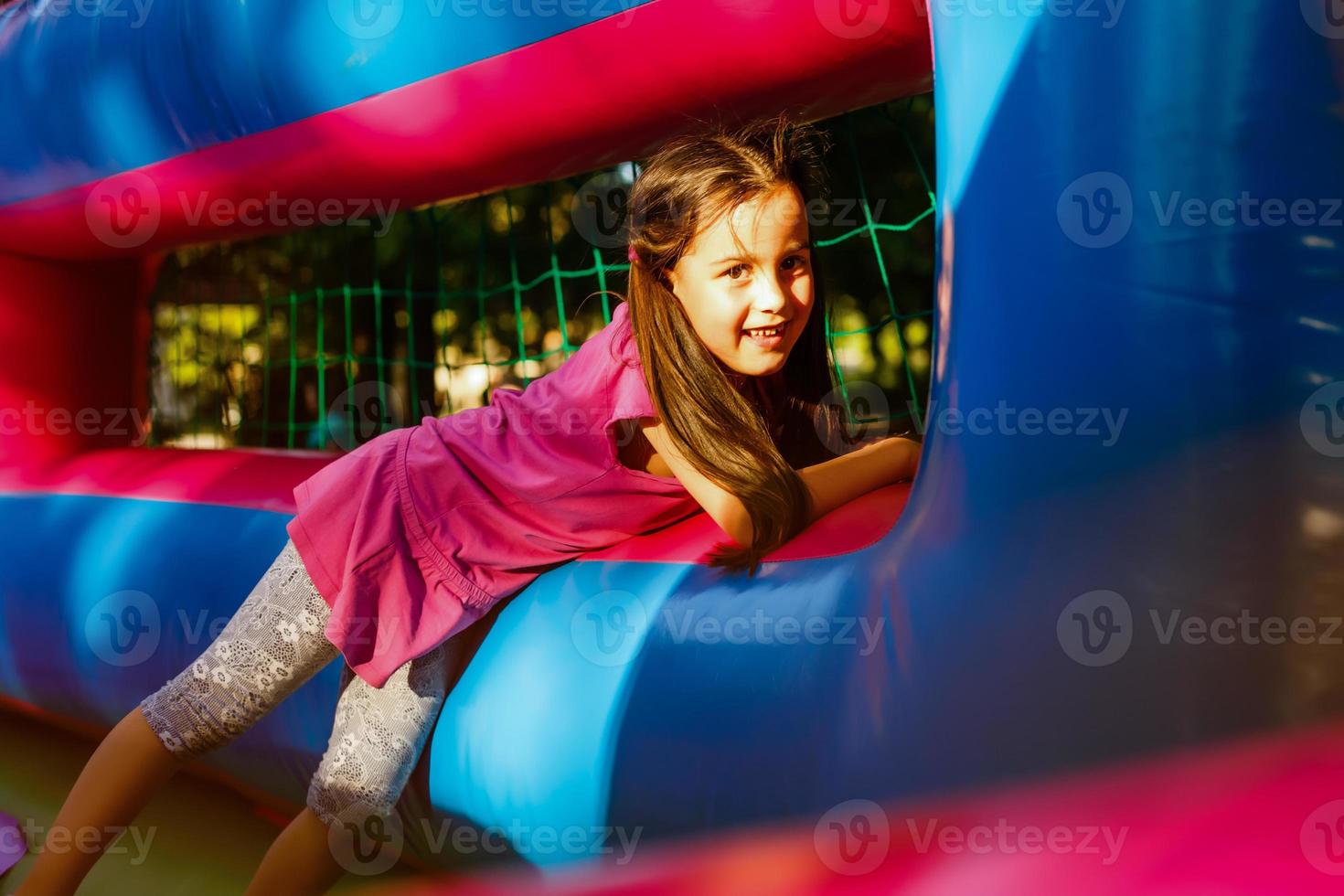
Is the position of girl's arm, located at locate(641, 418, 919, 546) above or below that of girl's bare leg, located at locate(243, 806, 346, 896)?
above

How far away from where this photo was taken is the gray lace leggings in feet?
4.21

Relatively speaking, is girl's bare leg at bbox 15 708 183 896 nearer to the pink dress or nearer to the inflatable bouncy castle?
the inflatable bouncy castle

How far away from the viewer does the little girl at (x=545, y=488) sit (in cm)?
119

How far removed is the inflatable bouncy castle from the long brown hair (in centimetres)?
4

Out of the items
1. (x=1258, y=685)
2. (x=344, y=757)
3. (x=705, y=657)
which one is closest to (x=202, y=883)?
(x=344, y=757)

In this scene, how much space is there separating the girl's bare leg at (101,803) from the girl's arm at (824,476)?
0.69 meters

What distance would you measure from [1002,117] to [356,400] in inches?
120

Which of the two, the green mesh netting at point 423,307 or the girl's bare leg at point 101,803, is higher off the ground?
the green mesh netting at point 423,307

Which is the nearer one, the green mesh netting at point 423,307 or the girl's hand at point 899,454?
the girl's hand at point 899,454

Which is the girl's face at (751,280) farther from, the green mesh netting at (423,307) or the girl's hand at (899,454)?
the green mesh netting at (423,307)

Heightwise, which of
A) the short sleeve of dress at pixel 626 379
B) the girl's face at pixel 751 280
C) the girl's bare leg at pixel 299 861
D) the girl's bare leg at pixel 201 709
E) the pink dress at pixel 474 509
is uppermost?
the girl's face at pixel 751 280

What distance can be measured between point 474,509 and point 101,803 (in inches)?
21.4

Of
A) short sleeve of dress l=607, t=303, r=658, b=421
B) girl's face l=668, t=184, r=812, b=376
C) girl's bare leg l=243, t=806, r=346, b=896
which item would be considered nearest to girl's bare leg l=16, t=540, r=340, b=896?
girl's bare leg l=243, t=806, r=346, b=896

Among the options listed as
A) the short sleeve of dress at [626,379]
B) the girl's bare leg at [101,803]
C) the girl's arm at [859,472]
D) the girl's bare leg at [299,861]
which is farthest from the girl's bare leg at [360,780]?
the girl's arm at [859,472]
